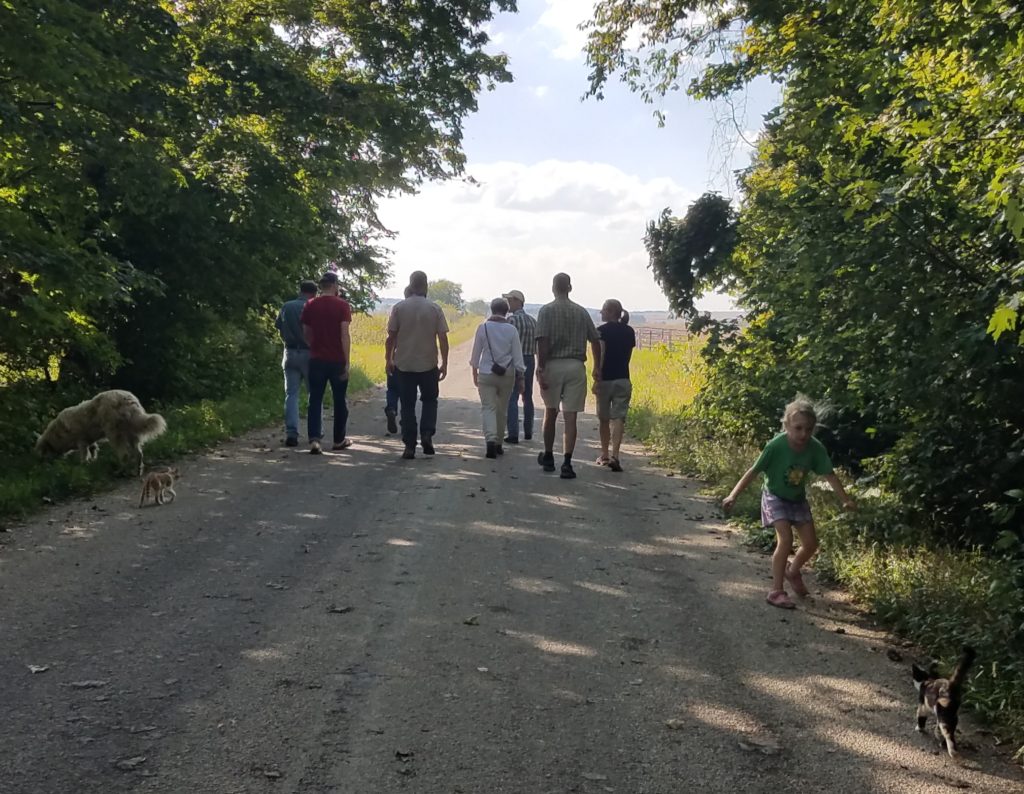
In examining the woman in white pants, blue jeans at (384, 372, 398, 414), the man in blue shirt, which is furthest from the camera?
blue jeans at (384, 372, 398, 414)

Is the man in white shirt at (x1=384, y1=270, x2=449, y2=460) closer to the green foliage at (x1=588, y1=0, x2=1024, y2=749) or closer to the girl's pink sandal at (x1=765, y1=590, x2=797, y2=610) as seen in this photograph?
the green foliage at (x1=588, y1=0, x2=1024, y2=749)

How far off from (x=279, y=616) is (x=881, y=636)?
381cm

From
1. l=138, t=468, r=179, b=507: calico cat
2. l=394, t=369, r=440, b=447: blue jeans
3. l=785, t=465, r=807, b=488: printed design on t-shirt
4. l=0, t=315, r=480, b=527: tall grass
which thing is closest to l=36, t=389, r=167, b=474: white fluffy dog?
l=0, t=315, r=480, b=527: tall grass

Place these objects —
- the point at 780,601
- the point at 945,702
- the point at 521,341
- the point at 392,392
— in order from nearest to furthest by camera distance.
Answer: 1. the point at 945,702
2. the point at 780,601
3. the point at 521,341
4. the point at 392,392

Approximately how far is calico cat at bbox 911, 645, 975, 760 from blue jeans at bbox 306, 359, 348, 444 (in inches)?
349

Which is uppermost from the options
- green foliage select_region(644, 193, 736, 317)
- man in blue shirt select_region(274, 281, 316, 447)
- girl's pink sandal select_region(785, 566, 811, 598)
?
green foliage select_region(644, 193, 736, 317)

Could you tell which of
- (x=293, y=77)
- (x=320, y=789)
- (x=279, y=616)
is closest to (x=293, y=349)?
(x=293, y=77)

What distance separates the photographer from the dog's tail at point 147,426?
33.4 ft

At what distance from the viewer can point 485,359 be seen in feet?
40.2

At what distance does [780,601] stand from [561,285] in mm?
5991

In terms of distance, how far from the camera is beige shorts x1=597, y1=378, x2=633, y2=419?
1188cm

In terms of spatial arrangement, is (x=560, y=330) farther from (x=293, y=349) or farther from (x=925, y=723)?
(x=925, y=723)

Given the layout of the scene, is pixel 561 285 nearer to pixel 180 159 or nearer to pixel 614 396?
pixel 614 396

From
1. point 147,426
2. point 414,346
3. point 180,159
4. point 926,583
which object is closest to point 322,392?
point 414,346
